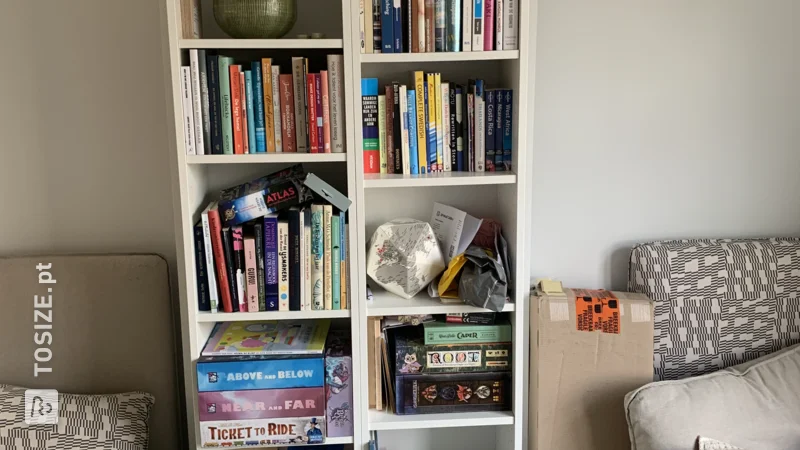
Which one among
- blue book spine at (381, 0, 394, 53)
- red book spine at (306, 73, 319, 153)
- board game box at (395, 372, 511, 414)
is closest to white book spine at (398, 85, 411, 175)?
blue book spine at (381, 0, 394, 53)

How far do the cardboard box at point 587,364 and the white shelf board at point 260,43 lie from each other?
0.83 meters

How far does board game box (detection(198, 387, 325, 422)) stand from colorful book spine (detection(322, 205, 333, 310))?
22 cm

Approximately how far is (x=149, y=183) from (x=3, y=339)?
0.56 m

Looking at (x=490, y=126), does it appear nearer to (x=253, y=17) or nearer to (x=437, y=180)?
(x=437, y=180)

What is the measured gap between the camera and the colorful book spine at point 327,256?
1654mm

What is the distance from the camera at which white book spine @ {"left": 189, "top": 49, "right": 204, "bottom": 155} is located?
62.0 inches

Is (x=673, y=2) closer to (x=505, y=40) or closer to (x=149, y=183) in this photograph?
(x=505, y=40)

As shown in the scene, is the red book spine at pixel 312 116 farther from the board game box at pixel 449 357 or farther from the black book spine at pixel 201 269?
the board game box at pixel 449 357

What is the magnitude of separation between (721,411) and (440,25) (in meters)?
1.14

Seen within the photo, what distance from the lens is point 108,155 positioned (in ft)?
6.20

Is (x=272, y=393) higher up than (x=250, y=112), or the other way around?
(x=250, y=112)

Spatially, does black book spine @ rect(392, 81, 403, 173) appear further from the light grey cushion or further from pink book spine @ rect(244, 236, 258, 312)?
the light grey cushion

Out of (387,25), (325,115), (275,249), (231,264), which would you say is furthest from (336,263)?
(387,25)

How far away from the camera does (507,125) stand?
173 centimetres
